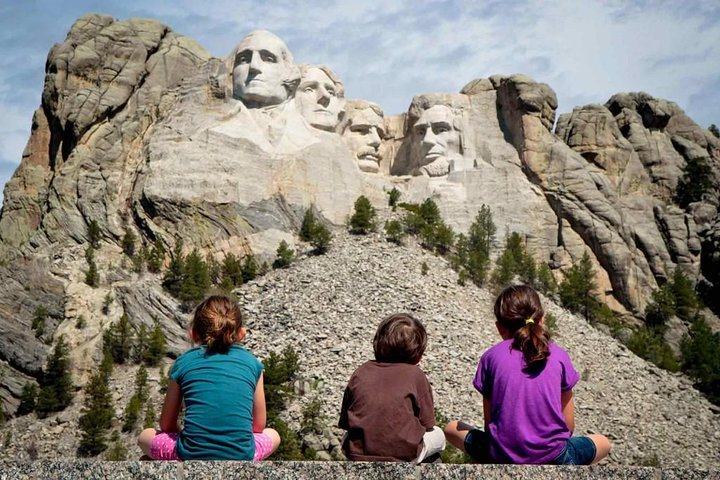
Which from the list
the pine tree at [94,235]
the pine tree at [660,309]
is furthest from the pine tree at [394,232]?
the pine tree at [660,309]

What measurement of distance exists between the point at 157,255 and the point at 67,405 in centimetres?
567

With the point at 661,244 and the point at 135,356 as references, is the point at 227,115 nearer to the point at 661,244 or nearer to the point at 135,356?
the point at 135,356

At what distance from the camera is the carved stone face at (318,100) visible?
3144 cm

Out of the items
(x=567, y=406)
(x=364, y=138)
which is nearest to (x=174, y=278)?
(x=364, y=138)

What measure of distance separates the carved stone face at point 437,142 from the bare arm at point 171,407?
26487 millimetres

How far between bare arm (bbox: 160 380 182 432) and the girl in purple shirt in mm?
1874

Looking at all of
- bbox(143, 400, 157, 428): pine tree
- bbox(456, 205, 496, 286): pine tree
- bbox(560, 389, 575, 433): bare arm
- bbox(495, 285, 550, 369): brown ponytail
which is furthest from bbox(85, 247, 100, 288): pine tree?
bbox(560, 389, 575, 433): bare arm

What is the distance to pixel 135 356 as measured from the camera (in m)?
24.0

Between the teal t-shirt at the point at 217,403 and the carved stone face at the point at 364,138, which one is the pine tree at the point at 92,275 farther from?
the teal t-shirt at the point at 217,403

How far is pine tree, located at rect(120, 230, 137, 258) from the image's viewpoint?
27.5 meters

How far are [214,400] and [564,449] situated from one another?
7.37ft

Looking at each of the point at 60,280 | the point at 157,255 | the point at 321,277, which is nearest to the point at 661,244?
the point at 321,277

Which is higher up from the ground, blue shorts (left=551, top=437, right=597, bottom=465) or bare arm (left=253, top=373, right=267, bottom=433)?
bare arm (left=253, top=373, right=267, bottom=433)

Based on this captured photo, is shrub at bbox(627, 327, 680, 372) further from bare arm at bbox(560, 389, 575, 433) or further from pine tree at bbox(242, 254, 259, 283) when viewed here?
bare arm at bbox(560, 389, 575, 433)
